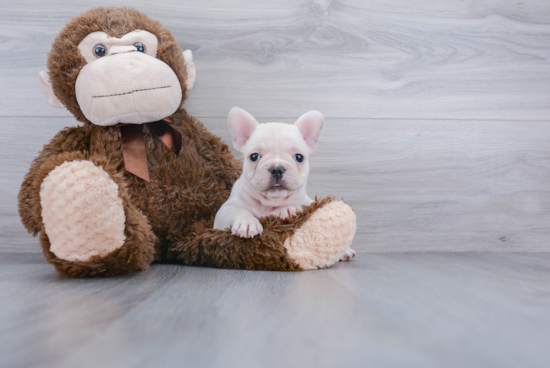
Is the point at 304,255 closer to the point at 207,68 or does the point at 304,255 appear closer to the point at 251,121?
the point at 251,121

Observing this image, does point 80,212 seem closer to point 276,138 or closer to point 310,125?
point 276,138

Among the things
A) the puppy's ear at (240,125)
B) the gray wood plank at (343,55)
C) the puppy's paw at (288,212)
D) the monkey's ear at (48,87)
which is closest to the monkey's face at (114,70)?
the monkey's ear at (48,87)

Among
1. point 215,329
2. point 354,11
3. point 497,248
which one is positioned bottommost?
point 497,248

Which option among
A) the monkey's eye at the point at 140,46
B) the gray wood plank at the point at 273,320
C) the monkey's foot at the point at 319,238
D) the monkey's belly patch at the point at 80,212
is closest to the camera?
the gray wood plank at the point at 273,320

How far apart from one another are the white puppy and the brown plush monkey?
0.05m

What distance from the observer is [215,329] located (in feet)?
1.60

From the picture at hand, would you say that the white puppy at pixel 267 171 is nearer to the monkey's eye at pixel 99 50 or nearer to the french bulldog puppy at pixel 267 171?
the french bulldog puppy at pixel 267 171

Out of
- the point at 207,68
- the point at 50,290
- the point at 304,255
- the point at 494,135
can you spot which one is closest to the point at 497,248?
the point at 494,135

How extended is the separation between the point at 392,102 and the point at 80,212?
0.99 metres

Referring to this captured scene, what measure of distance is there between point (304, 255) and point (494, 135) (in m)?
0.87

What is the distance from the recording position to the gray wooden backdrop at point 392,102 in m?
1.25

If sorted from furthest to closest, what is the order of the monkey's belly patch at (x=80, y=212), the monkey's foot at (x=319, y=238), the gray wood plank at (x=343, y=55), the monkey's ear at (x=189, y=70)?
1. the gray wood plank at (x=343, y=55)
2. the monkey's ear at (x=189, y=70)
3. the monkey's foot at (x=319, y=238)
4. the monkey's belly patch at (x=80, y=212)

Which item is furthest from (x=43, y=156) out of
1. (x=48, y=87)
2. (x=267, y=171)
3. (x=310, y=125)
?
(x=310, y=125)

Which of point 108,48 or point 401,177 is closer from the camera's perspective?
point 108,48
